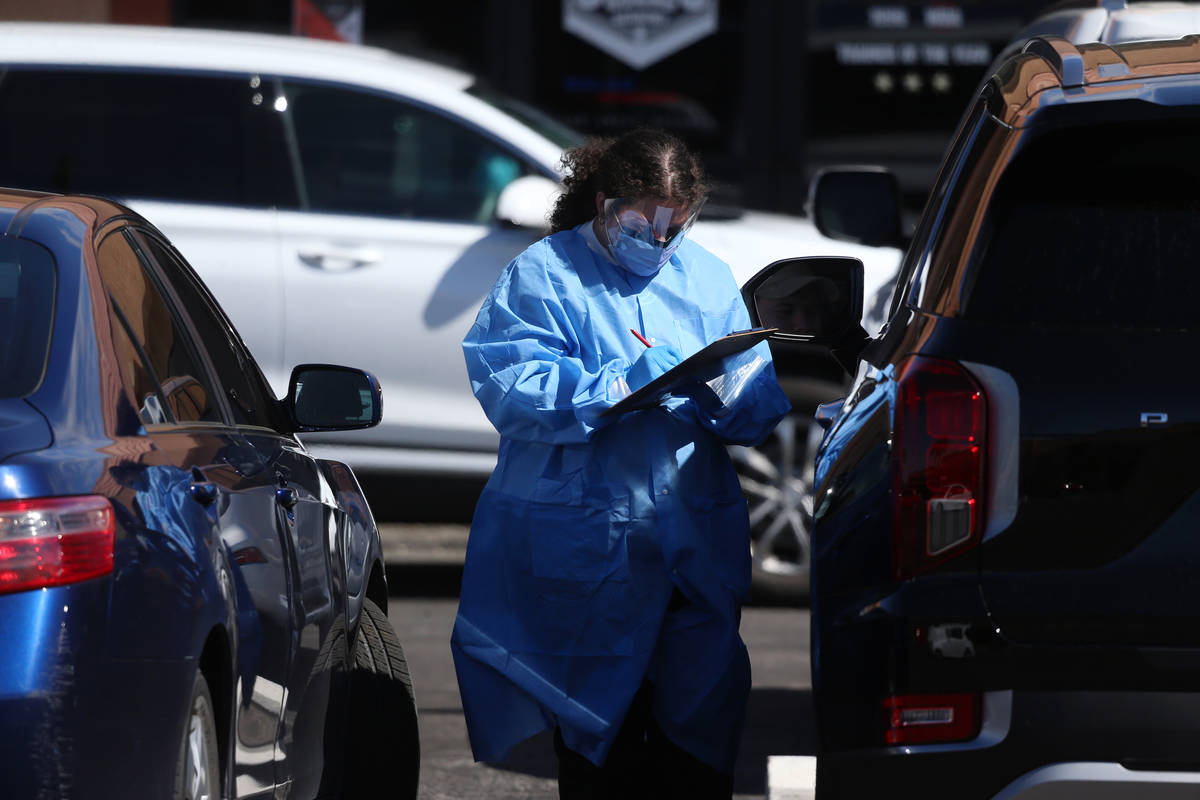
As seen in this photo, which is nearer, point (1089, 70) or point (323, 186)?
point (1089, 70)

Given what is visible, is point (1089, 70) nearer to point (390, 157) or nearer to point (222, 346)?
point (222, 346)

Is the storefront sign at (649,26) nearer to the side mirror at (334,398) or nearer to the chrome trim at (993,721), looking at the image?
the side mirror at (334,398)

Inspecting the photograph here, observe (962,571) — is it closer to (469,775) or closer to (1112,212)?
(1112,212)

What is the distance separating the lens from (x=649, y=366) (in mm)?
4133

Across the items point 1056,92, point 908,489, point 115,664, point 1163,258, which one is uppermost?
point 1056,92

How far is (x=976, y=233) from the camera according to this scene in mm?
3160

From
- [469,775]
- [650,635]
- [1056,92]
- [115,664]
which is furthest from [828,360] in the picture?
[115,664]

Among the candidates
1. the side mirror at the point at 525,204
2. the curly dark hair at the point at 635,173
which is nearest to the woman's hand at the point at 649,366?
the curly dark hair at the point at 635,173

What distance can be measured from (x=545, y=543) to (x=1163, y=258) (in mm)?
1594

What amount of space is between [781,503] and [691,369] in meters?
4.18

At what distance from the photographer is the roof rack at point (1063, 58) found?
327cm

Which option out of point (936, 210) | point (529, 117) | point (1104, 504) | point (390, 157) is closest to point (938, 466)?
point (1104, 504)

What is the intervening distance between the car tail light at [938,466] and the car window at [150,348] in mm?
1195

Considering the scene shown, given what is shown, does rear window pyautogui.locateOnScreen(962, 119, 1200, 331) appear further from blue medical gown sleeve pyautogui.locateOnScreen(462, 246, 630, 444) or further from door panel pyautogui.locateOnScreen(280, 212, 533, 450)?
door panel pyautogui.locateOnScreen(280, 212, 533, 450)
